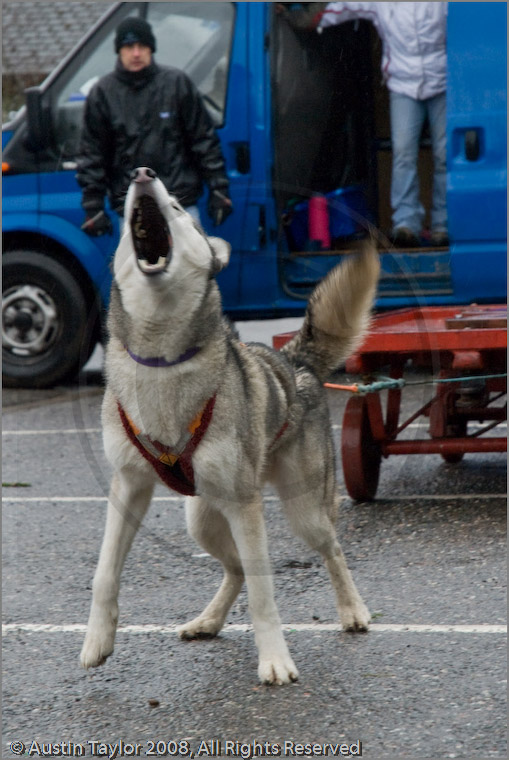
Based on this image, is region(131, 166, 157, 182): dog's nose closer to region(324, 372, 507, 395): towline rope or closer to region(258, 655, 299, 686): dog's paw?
region(258, 655, 299, 686): dog's paw

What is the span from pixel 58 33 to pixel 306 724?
2360 cm

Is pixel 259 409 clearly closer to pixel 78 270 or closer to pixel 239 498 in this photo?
pixel 239 498

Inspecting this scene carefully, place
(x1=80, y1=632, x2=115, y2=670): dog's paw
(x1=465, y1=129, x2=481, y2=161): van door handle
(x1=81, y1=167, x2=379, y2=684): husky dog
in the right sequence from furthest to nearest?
(x1=465, y1=129, x2=481, y2=161): van door handle < (x1=80, y1=632, x2=115, y2=670): dog's paw < (x1=81, y1=167, x2=379, y2=684): husky dog

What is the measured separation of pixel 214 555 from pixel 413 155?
5166mm

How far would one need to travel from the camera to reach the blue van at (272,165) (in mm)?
5992

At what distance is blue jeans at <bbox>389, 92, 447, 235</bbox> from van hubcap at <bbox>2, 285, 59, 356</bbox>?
313 centimetres

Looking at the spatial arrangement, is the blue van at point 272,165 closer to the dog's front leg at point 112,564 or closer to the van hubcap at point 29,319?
the van hubcap at point 29,319

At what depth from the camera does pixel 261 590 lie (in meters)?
3.75

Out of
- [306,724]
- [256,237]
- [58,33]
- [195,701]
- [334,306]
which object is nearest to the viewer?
[306,724]

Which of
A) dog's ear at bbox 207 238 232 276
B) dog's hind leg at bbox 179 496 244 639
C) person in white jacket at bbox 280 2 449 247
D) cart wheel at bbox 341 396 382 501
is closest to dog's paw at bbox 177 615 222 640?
dog's hind leg at bbox 179 496 244 639

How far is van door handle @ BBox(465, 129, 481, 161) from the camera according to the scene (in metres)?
8.10

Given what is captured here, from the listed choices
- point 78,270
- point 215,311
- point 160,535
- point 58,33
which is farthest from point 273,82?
point 58,33

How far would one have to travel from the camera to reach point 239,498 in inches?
146

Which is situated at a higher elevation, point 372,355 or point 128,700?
point 372,355
